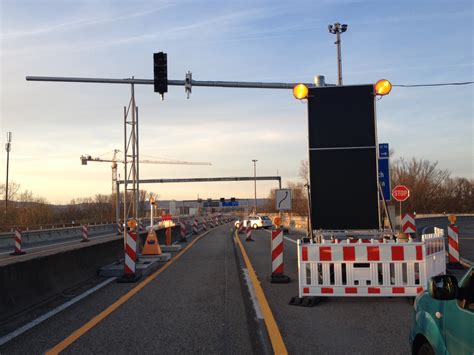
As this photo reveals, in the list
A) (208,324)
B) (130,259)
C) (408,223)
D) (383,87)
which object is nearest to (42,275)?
(130,259)

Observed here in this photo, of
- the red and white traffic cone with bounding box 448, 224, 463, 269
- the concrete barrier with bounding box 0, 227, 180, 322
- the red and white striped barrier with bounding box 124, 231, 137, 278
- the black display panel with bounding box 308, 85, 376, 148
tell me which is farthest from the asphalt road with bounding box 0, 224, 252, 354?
the red and white traffic cone with bounding box 448, 224, 463, 269

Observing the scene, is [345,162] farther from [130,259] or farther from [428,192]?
[428,192]

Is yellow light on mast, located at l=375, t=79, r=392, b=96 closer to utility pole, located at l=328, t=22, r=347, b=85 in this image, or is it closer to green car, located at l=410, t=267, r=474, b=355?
green car, located at l=410, t=267, r=474, b=355

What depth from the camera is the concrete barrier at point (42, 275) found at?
25.3 ft

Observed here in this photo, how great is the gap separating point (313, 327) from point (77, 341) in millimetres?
3278

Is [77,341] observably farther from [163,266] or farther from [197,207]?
[197,207]

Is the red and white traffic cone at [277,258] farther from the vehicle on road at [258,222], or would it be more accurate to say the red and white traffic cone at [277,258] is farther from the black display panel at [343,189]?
the vehicle on road at [258,222]

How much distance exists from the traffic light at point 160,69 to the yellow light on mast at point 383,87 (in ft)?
21.3

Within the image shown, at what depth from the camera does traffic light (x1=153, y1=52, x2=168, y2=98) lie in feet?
46.9

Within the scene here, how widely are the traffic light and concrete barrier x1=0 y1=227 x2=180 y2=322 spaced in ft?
17.0

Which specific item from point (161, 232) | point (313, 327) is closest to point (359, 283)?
point (313, 327)

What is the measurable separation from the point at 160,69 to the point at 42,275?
7.44 meters

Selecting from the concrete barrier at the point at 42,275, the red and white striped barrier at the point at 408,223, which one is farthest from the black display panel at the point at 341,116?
the red and white striped barrier at the point at 408,223

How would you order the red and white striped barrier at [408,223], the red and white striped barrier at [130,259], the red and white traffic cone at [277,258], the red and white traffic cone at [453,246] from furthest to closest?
the red and white striped barrier at [408,223] → the red and white traffic cone at [453,246] → the red and white striped barrier at [130,259] → the red and white traffic cone at [277,258]
